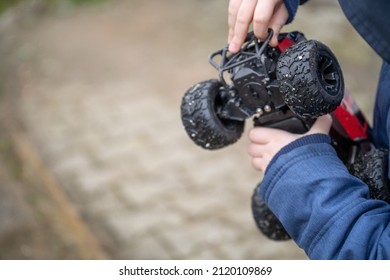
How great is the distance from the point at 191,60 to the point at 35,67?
1.25 meters

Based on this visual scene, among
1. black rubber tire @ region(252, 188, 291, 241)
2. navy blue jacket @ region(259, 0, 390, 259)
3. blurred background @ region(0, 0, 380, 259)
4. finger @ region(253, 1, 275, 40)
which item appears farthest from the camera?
blurred background @ region(0, 0, 380, 259)

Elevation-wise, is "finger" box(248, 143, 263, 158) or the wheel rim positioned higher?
the wheel rim

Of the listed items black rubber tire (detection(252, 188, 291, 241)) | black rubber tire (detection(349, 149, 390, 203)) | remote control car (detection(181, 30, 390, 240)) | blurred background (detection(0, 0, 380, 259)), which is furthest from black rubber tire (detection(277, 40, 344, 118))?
blurred background (detection(0, 0, 380, 259))

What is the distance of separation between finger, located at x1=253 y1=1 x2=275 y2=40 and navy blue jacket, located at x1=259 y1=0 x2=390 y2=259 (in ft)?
0.20

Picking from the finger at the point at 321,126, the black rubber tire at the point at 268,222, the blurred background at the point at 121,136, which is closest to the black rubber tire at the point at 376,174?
the finger at the point at 321,126

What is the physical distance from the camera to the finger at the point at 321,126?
1.35m

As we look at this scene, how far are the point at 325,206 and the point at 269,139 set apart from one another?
0.75ft

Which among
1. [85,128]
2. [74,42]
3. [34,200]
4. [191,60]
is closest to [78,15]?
[74,42]

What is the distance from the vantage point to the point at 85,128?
4109mm

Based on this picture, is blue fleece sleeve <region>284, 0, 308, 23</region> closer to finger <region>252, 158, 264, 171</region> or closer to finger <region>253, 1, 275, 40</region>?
finger <region>253, 1, 275, 40</region>

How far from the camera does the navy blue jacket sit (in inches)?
45.6

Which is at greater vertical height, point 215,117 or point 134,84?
point 215,117
